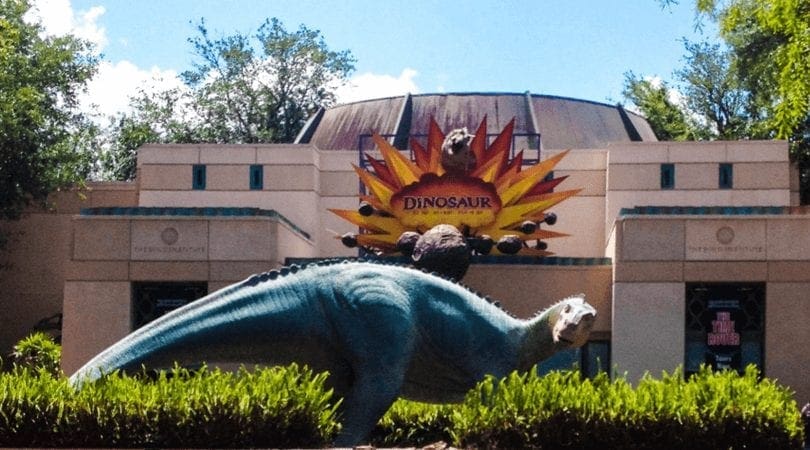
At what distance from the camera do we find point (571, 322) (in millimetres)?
14289

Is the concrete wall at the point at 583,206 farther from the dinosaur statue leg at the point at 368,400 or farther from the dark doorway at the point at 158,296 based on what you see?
the dinosaur statue leg at the point at 368,400

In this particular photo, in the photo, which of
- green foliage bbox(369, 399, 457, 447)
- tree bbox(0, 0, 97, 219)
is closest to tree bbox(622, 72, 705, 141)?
tree bbox(0, 0, 97, 219)

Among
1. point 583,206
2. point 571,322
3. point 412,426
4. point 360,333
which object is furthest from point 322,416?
point 583,206

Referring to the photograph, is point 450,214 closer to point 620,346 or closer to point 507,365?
point 620,346

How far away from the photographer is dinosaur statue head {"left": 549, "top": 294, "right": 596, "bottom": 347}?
1427 cm

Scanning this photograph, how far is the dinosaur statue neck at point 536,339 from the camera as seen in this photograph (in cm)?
1464

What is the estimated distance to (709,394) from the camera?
39.5 feet

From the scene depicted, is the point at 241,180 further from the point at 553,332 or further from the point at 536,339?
the point at 553,332

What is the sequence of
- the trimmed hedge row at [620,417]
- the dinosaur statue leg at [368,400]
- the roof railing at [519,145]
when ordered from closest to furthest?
the trimmed hedge row at [620,417] → the dinosaur statue leg at [368,400] → the roof railing at [519,145]

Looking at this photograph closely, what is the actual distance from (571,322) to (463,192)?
52.3 feet

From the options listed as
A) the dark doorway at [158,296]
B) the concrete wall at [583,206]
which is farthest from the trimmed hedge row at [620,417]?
the concrete wall at [583,206]

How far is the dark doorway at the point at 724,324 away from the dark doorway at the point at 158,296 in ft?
33.9

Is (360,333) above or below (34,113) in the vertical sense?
below

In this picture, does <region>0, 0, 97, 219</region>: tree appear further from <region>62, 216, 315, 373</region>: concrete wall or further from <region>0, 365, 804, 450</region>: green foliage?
<region>0, 365, 804, 450</region>: green foliage
